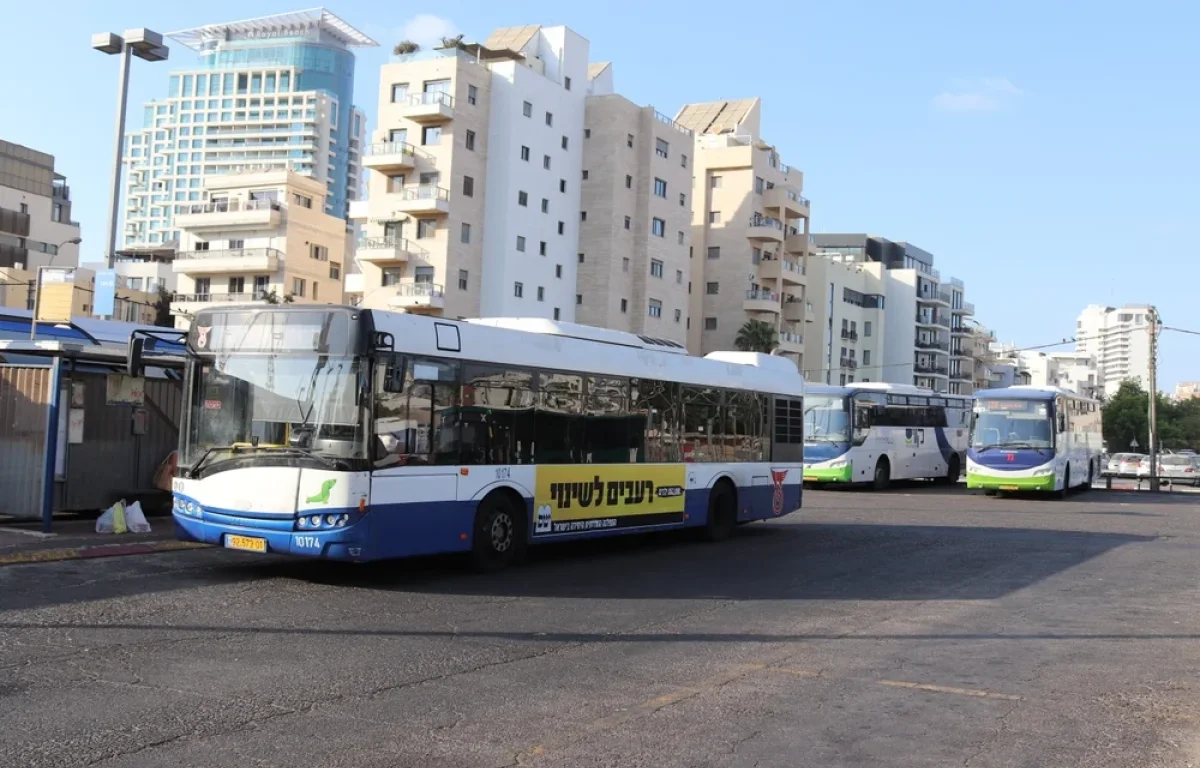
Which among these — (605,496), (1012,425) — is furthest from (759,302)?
(605,496)

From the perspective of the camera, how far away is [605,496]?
15.3 m

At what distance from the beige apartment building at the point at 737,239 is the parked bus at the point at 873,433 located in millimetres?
40695

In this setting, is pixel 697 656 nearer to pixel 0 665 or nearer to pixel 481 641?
pixel 481 641

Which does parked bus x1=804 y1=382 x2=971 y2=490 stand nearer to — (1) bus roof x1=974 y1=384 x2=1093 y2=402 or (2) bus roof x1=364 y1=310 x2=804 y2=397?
(1) bus roof x1=974 y1=384 x2=1093 y2=402

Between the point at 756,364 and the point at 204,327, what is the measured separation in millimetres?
9879

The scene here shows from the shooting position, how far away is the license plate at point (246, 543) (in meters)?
11.6

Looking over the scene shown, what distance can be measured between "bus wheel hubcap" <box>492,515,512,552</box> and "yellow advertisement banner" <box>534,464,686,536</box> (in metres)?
0.46

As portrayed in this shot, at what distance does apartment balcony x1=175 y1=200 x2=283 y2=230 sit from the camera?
78.7m

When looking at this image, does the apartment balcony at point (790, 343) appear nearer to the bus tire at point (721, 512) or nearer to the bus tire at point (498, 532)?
the bus tire at point (721, 512)

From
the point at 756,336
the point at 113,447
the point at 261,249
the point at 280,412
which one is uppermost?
the point at 261,249

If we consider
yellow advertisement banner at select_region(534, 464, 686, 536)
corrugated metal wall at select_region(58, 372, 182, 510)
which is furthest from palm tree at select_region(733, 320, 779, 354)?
corrugated metal wall at select_region(58, 372, 182, 510)

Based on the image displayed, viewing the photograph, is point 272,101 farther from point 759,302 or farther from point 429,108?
point 429,108

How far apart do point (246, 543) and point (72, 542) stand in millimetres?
3903

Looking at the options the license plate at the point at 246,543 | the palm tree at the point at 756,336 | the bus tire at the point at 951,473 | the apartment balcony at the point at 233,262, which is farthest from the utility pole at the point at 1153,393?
the apartment balcony at the point at 233,262
